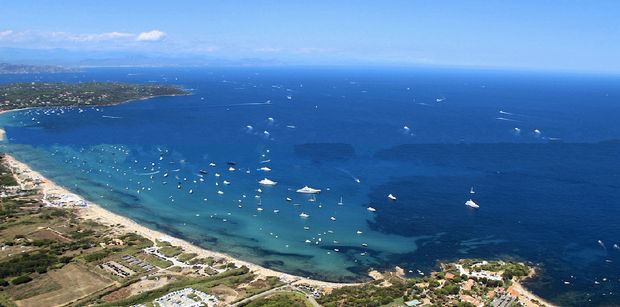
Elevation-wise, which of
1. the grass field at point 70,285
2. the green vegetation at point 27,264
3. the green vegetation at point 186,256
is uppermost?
the green vegetation at point 27,264

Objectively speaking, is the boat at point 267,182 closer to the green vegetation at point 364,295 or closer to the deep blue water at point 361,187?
the deep blue water at point 361,187

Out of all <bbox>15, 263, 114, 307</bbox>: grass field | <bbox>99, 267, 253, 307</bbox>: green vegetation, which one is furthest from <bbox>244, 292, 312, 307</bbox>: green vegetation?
<bbox>15, 263, 114, 307</bbox>: grass field

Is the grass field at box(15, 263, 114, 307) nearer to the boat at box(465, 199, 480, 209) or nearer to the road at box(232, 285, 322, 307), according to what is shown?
the road at box(232, 285, 322, 307)

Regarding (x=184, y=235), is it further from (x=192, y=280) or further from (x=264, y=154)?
(x=264, y=154)

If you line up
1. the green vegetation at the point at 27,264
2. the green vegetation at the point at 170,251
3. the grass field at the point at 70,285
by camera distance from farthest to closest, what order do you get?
1. the green vegetation at the point at 170,251
2. the green vegetation at the point at 27,264
3. the grass field at the point at 70,285

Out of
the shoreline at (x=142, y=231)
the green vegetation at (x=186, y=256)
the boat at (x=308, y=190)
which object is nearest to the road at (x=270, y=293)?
the shoreline at (x=142, y=231)

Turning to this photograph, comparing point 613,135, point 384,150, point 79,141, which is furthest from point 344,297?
point 613,135
